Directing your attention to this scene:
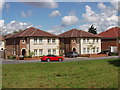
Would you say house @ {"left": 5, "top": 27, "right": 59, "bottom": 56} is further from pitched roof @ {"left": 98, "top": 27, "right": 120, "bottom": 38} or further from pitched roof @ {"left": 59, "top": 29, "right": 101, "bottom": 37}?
pitched roof @ {"left": 98, "top": 27, "right": 120, "bottom": 38}

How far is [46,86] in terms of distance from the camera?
35.1 feet

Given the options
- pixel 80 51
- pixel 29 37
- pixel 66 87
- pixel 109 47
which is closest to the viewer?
pixel 66 87

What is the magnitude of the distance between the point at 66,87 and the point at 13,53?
151ft

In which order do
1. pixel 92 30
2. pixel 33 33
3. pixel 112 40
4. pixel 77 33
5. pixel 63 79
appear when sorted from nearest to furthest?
pixel 63 79, pixel 33 33, pixel 77 33, pixel 112 40, pixel 92 30

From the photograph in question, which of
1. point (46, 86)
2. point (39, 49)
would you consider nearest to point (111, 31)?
point (39, 49)

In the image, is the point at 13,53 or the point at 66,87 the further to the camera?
the point at 13,53

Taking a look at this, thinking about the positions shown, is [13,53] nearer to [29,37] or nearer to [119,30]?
[29,37]

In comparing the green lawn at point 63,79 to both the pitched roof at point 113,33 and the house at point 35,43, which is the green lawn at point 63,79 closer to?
the house at point 35,43

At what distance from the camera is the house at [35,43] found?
4988cm

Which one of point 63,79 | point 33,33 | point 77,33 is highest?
point 77,33

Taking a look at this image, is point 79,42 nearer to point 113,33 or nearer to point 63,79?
point 113,33

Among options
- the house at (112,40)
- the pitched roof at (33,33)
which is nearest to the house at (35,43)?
the pitched roof at (33,33)

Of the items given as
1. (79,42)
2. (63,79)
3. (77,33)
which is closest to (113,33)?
(77,33)

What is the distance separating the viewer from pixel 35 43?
1981 inches
